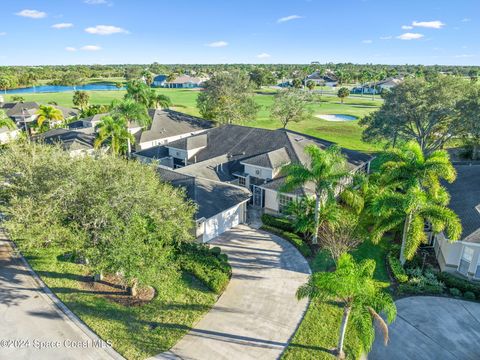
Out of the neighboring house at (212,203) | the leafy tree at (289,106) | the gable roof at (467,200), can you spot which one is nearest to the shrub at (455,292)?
the gable roof at (467,200)

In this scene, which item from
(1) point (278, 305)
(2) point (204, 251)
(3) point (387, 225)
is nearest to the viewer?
(1) point (278, 305)

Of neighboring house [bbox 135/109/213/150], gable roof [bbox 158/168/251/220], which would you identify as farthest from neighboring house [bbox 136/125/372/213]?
neighboring house [bbox 135/109/213/150]

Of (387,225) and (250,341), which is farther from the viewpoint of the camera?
(387,225)

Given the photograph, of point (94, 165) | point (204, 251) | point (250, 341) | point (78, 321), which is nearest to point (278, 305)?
point (250, 341)

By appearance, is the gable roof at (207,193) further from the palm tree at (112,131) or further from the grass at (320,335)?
the palm tree at (112,131)

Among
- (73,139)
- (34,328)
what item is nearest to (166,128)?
(73,139)

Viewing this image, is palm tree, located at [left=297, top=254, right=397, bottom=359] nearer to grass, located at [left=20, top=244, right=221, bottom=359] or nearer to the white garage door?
grass, located at [left=20, top=244, right=221, bottom=359]

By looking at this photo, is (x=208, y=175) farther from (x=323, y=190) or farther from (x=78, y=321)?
(x=78, y=321)
